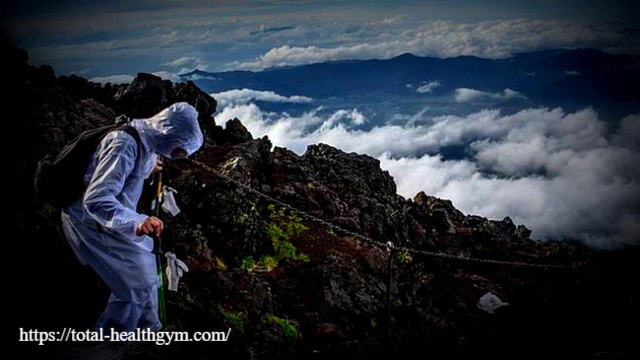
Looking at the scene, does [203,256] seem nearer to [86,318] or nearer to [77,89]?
[86,318]

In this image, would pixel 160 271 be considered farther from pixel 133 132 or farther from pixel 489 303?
pixel 489 303

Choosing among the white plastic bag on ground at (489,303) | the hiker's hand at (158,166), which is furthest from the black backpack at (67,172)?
the white plastic bag on ground at (489,303)

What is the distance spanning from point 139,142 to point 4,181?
329cm

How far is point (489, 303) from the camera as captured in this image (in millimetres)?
13586

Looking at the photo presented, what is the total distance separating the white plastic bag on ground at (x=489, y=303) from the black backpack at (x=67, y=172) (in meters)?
12.5

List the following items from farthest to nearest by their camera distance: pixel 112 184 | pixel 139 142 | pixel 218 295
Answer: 1. pixel 218 295
2. pixel 139 142
3. pixel 112 184

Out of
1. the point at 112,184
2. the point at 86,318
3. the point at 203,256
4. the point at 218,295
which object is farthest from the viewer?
the point at 203,256

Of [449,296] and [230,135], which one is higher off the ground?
[230,135]


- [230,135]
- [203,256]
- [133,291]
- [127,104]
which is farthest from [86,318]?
[230,135]

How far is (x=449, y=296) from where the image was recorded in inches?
550

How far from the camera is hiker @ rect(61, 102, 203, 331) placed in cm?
369

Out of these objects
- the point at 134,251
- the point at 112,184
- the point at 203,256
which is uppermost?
the point at 112,184

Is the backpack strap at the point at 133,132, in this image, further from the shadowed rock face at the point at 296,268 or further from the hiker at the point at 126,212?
the shadowed rock face at the point at 296,268

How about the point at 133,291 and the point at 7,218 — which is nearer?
the point at 133,291
